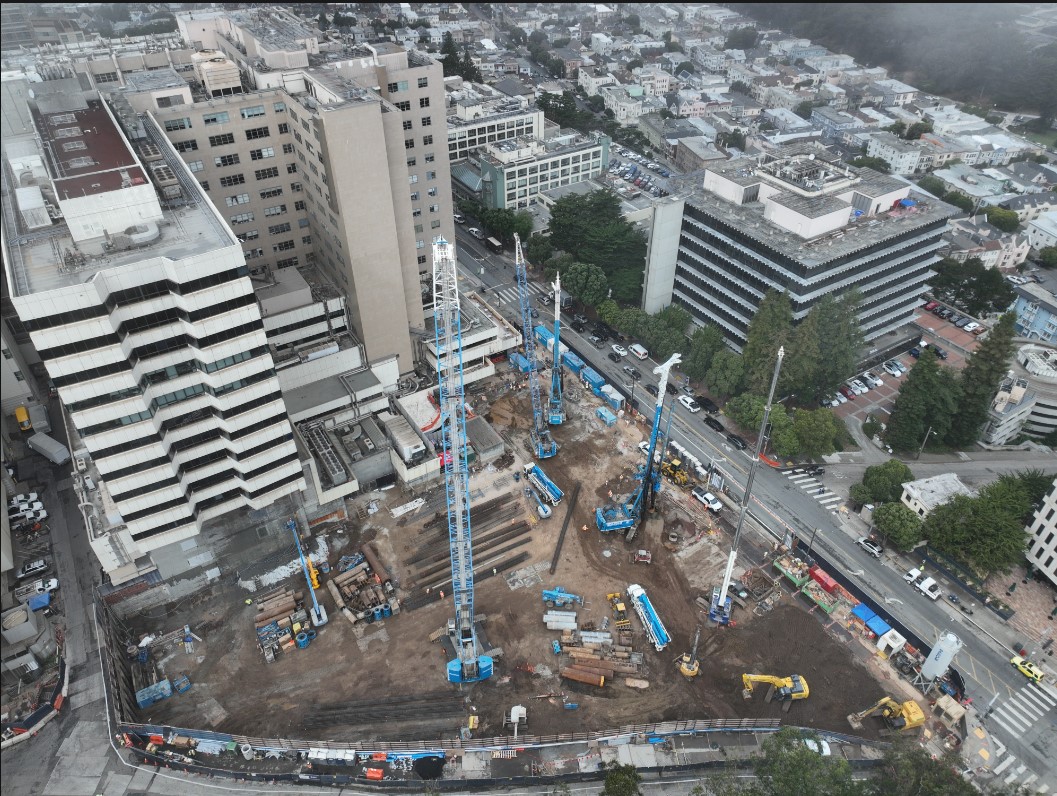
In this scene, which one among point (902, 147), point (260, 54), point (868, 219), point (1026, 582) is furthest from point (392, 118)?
point (902, 147)

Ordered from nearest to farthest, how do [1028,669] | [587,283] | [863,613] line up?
[1028,669] → [863,613] → [587,283]

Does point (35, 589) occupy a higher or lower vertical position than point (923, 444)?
lower

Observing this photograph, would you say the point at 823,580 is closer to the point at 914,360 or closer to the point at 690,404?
the point at 690,404

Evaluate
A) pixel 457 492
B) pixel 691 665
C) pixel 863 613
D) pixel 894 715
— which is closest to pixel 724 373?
pixel 863 613

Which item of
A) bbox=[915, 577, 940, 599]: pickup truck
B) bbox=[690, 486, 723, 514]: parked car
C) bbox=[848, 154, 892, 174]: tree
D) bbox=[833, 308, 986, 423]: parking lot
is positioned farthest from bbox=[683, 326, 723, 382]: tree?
bbox=[848, 154, 892, 174]: tree

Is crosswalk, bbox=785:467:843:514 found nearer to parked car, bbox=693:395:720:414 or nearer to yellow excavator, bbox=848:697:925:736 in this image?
parked car, bbox=693:395:720:414

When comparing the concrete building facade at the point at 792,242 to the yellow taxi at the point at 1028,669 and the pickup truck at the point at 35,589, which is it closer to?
the yellow taxi at the point at 1028,669

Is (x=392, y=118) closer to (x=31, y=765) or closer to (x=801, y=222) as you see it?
(x=801, y=222)
